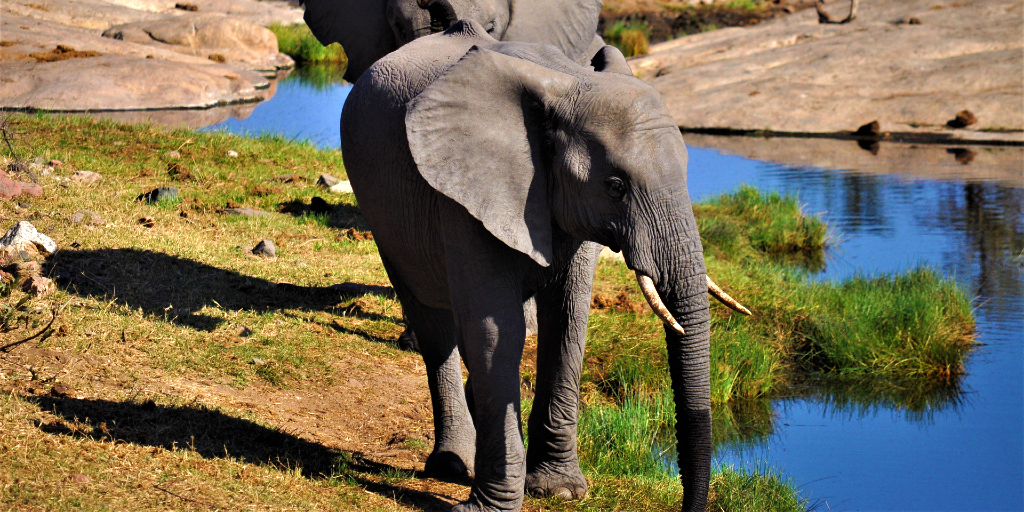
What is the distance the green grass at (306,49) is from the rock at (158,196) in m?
15.1

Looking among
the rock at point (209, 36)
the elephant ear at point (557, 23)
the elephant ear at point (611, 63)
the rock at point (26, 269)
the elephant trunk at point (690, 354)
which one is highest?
the elephant ear at point (557, 23)

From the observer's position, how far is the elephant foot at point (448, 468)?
14.9 feet

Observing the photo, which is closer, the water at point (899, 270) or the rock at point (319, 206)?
the water at point (899, 270)

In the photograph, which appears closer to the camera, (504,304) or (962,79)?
(504,304)

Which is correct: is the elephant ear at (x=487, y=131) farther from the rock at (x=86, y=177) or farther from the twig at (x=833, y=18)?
the twig at (x=833, y=18)

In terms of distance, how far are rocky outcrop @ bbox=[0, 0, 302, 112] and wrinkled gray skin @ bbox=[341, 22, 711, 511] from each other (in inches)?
352

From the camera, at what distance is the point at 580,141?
360 cm

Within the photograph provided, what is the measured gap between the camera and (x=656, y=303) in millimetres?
3461

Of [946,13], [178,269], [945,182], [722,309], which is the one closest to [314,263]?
[178,269]

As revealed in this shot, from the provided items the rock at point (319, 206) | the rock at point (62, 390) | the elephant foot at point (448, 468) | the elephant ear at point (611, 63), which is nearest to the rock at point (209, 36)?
the rock at point (319, 206)

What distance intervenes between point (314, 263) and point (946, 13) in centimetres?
1872

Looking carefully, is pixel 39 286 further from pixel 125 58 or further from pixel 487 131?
pixel 125 58

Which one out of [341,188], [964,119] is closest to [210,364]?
[341,188]

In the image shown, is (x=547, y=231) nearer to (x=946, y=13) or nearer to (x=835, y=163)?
(x=835, y=163)
